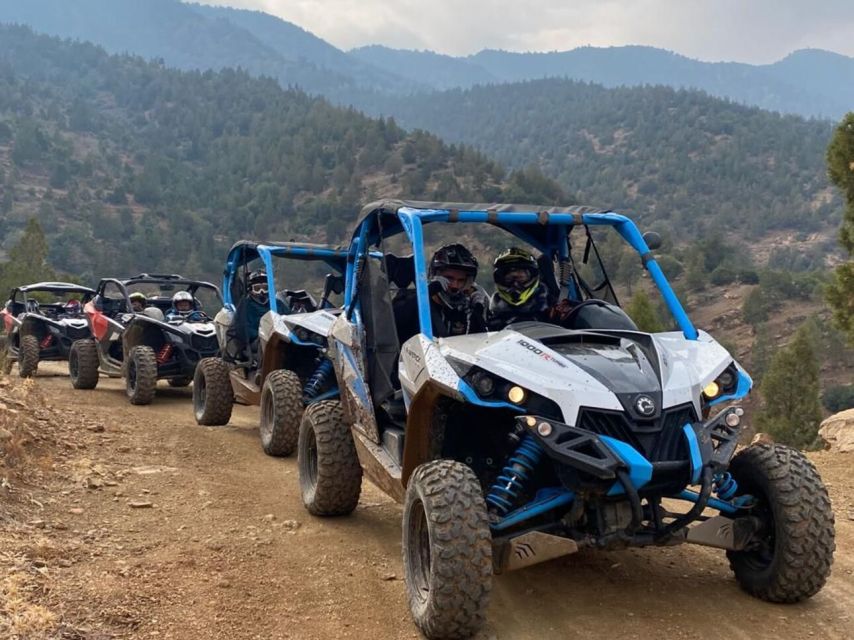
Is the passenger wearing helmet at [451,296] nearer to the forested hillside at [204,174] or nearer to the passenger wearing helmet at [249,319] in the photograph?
the passenger wearing helmet at [249,319]

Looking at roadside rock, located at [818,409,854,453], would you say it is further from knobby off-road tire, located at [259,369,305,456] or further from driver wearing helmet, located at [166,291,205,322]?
driver wearing helmet, located at [166,291,205,322]

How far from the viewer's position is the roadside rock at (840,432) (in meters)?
9.97

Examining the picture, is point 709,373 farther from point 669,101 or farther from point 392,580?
point 669,101

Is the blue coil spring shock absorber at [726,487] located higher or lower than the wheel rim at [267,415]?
higher

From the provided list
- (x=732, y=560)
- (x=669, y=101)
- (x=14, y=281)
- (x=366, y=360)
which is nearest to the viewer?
(x=732, y=560)

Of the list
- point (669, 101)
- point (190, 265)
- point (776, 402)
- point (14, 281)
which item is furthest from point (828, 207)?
point (14, 281)

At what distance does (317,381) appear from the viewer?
28.1 ft

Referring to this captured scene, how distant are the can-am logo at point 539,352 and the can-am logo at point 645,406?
394mm

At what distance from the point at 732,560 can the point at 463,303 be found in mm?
2346

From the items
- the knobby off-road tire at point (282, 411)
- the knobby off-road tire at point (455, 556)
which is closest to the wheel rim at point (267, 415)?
the knobby off-road tire at point (282, 411)

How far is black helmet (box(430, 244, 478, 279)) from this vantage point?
5949mm

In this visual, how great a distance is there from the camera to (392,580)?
4.92 meters

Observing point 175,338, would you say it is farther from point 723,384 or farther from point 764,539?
point 764,539

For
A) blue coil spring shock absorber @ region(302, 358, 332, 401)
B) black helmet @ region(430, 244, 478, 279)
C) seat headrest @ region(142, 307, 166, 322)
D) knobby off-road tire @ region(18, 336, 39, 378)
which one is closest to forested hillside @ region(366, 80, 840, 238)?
knobby off-road tire @ region(18, 336, 39, 378)
